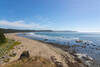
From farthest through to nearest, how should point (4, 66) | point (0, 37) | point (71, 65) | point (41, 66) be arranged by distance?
point (0, 37), point (71, 65), point (41, 66), point (4, 66)

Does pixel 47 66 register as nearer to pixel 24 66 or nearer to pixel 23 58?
pixel 24 66

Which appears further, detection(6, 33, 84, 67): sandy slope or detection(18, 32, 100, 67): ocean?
detection(18, 32, 100, 67): ocean

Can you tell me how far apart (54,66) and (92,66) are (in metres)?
5.99

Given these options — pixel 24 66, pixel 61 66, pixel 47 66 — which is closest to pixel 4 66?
pixel 24 66

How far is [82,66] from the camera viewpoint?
10.2m

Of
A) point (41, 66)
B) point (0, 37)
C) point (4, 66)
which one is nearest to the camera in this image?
point (4, 66)

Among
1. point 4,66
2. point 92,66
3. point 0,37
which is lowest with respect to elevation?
point 92,66

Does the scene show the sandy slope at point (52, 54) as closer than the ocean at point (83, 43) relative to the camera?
Yes

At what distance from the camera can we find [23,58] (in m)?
10.3

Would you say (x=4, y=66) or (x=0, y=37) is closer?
(x=4, y=66)

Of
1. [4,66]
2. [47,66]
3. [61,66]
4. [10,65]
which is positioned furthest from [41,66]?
[4,66]

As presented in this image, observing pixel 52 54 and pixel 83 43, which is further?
pixel 83 43

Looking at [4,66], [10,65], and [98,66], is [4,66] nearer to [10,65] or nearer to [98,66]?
[10,65]

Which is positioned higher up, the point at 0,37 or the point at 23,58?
the point at 0,37
